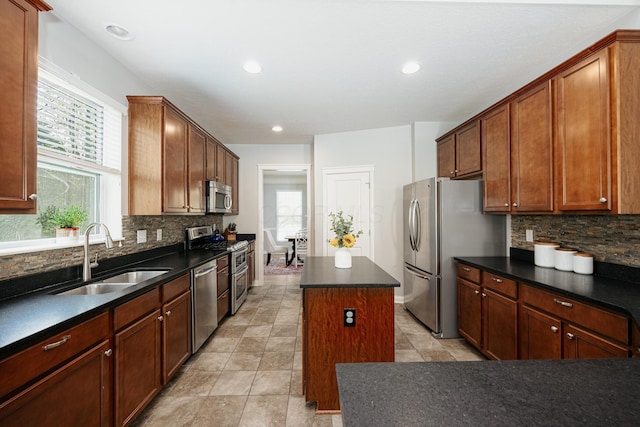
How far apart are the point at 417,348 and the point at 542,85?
99.5 inches

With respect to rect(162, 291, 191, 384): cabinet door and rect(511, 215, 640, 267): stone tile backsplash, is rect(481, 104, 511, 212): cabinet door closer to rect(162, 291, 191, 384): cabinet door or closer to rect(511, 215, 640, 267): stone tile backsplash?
rect(511, 215, 640, 267): stone tile backsplash

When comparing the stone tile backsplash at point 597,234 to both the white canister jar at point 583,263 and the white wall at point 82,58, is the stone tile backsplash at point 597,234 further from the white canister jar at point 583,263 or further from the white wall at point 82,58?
the white wall at point 82,58

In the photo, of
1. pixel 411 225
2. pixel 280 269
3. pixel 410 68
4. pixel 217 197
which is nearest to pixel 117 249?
pixel 217 197

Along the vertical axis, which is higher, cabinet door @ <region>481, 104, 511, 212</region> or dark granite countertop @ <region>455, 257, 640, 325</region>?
cabinet door @ <region>481, 104, 511, 212</region>

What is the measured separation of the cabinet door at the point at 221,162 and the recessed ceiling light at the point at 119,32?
1.86 metres

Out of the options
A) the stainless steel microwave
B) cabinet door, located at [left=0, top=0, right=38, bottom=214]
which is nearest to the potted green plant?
cabinet door, located at [left=0, top=0, right=38, bottom=214]

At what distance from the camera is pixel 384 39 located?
2.04 m

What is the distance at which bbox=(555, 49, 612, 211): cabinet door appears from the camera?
167 cm

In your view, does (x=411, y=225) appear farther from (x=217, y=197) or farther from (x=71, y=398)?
(x=71, y=398)

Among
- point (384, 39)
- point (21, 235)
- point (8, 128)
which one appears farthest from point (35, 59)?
point (384, 39)

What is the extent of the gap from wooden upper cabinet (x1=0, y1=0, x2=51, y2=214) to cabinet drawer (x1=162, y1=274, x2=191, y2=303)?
0.94 metres

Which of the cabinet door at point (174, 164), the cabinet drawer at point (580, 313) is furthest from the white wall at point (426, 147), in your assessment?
the cabinet door at point (174, 164)

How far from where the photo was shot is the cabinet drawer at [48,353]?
993 mm

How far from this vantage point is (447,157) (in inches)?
138
